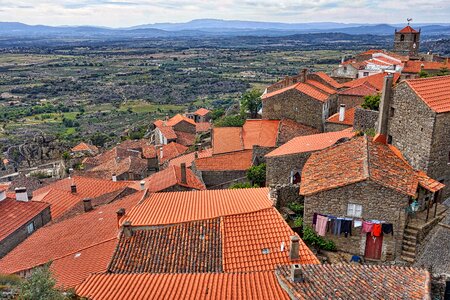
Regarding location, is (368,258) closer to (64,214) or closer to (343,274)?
(343,274)

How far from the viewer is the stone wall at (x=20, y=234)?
22480mm

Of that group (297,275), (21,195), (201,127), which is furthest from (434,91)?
(201,127)

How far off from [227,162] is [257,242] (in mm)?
19628

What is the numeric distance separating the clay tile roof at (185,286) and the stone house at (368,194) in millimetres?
4783

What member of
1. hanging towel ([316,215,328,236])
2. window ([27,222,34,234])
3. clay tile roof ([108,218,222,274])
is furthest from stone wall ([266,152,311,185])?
window ([27,222,34,234])

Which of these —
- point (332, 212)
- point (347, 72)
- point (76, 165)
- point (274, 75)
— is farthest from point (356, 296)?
point (274, 75)

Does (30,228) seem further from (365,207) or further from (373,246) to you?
(373,246)

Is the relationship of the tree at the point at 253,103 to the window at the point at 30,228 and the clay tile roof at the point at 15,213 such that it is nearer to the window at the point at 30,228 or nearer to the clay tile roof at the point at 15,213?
the clay tile roof at the point at 15,213

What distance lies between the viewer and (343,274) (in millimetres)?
12602

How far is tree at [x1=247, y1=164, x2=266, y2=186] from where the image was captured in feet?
102

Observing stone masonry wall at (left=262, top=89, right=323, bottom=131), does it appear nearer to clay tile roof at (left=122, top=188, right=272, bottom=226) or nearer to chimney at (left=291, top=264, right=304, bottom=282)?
clay tile roof at (left=122, top=188, right=272, bottom=226)

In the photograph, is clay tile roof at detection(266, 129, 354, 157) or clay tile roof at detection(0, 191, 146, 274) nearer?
clay tile roof at detection(0, 191, 146, 274)

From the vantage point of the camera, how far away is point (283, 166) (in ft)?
85.6

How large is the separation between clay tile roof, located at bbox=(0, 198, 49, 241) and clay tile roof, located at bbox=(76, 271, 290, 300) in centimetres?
1218
